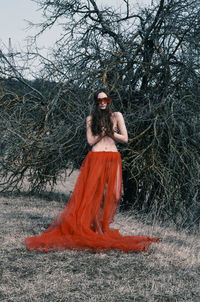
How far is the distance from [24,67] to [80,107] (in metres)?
1.41

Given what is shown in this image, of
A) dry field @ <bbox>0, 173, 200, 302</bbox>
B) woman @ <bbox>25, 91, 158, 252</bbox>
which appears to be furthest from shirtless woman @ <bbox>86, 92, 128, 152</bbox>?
dry field @ <bbox>0, 173, 200, 302</bbox>

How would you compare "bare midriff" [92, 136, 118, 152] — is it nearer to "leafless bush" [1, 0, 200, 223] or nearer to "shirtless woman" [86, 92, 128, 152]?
"shirtless woman" [86, 92, 128, 152]

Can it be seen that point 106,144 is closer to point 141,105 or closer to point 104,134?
point 104,134

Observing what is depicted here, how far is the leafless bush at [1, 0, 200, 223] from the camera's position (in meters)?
5.80

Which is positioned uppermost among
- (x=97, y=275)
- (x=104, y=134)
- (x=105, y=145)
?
(x=104, y=134)

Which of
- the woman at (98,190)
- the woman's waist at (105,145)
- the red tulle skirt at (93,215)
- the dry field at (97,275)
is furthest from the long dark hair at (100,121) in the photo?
the dry field at (97,275)

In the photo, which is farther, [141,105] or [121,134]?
[141,105]

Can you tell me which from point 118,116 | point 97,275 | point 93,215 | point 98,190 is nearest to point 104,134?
point 118,116

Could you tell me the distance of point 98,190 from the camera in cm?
400

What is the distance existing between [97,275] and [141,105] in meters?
3.67

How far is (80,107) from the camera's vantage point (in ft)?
19.4

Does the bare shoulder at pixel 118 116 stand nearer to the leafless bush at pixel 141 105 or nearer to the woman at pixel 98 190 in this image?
the woman at pixel 98 190

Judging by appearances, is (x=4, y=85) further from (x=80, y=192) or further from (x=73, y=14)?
(x=80, y=192)

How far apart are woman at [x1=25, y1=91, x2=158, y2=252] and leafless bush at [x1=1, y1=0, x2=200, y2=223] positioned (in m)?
1.49
